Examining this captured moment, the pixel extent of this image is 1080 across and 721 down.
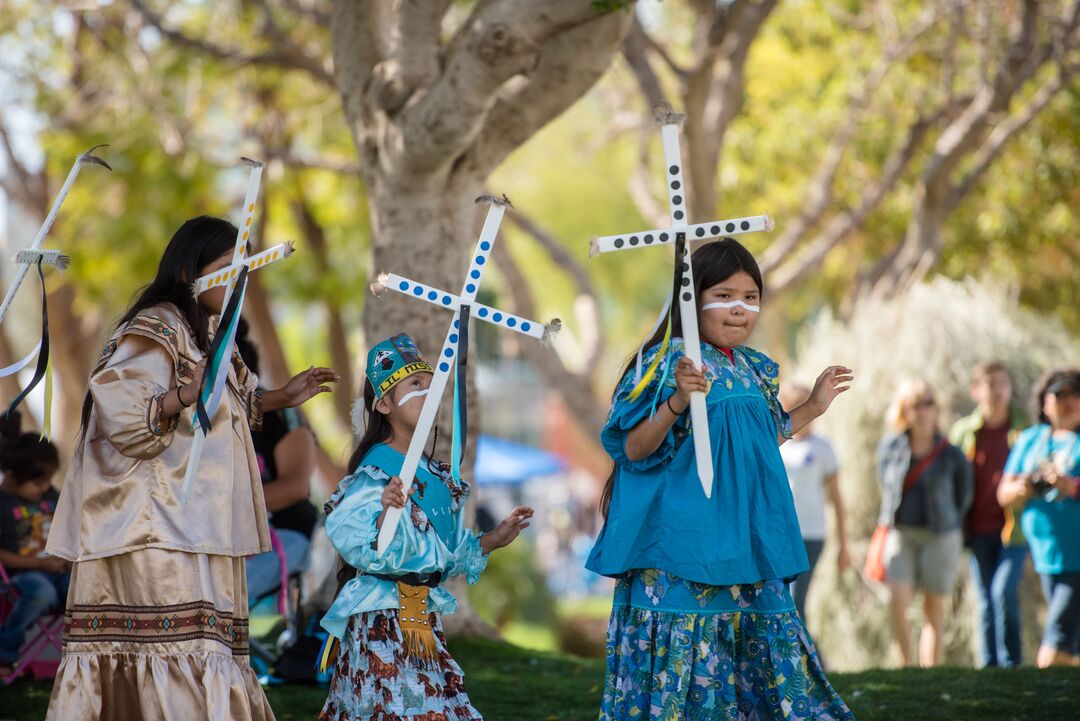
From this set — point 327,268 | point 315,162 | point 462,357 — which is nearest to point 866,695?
point 462,357

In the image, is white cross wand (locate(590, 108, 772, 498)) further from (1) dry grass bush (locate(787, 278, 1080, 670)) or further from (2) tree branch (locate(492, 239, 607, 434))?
(2) tree branch (locate(492, 239, 607, 434))

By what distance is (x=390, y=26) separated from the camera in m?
7.93

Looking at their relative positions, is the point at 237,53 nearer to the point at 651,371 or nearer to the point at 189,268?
the point at 189,268

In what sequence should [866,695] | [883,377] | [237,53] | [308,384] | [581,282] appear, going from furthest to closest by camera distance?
[581,282], [237,53], [883,377], [866,695], [308,384]

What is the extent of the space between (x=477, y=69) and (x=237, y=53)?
18.6 ft

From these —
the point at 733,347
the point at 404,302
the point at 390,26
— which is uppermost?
the point at 390,26

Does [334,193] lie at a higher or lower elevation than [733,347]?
higher

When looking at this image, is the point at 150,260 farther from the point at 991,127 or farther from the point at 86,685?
the point at 86,685

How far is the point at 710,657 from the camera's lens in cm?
438

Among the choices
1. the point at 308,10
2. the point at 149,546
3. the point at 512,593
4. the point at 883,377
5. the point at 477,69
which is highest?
the point at 308,10

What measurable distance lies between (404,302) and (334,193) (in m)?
8.76

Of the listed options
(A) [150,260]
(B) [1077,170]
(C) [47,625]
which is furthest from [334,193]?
(C) [47,625]

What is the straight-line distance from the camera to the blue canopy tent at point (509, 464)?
2697 cm

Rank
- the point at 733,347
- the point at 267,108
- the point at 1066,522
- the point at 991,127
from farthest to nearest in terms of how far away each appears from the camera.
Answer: the point at 267,108, the point at 991,127, the point at 1066,522, the point at 733,347
